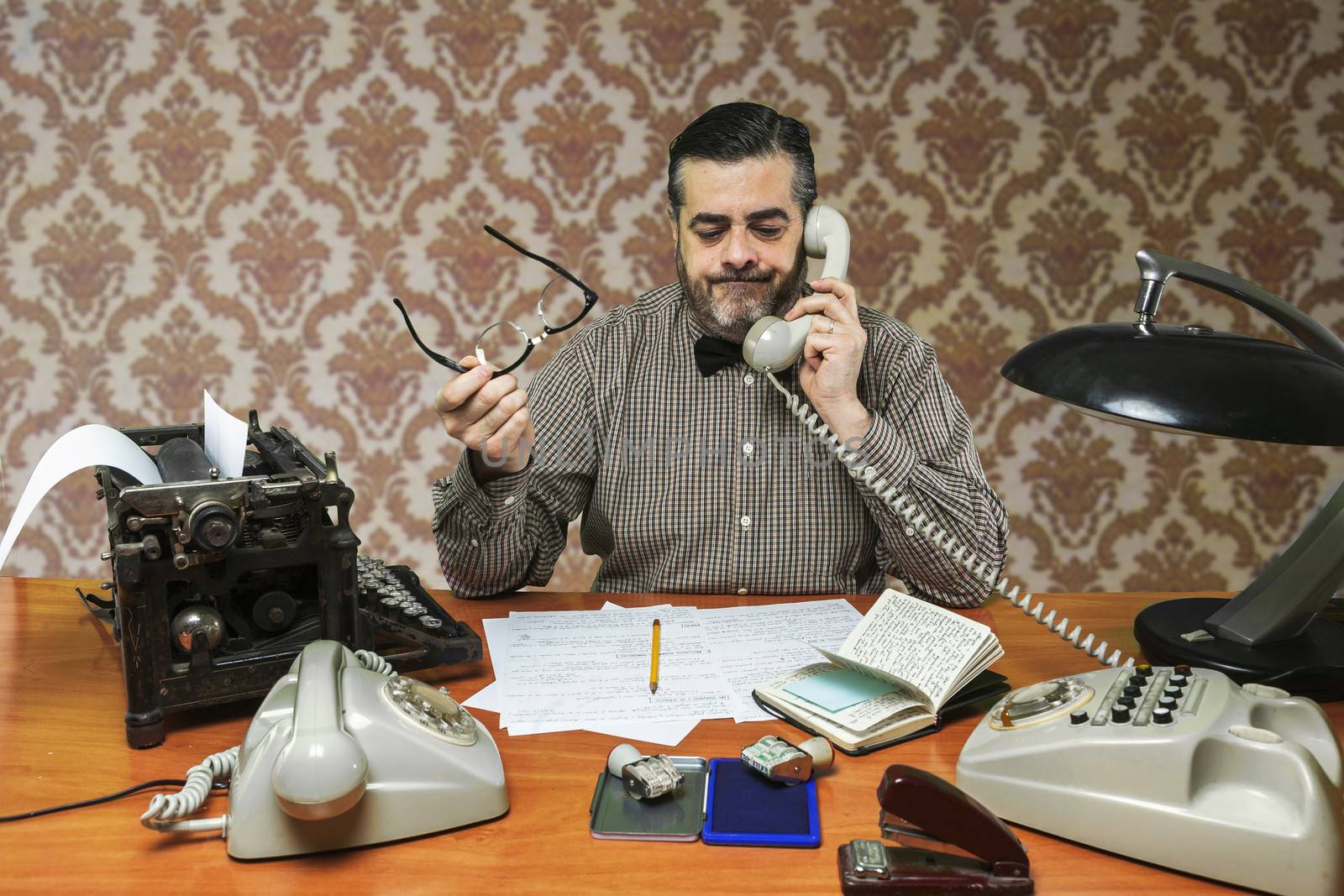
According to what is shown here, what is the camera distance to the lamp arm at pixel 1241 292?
1335mm

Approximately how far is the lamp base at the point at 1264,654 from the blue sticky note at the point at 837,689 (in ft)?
1.25

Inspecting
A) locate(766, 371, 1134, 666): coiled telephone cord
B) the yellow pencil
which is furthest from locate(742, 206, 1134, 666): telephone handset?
the yellow pencil

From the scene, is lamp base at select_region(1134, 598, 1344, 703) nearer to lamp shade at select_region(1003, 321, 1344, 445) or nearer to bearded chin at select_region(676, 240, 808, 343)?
lamp shade at select_region(1003, 321, 1344, 445)

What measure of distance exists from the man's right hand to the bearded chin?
19.1 inches

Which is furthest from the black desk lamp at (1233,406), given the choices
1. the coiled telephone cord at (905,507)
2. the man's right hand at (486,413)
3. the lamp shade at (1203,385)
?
the man's right hand at (486,413)

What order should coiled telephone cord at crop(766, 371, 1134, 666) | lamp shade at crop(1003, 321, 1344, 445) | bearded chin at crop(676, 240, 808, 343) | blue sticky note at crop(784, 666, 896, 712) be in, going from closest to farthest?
lamp shade at crop(1003, 321, 1344, 445), blue sticky note at crop(784, 666, 896, 712), coiled telephone cord at crop(766, 371, 1134, 666), bearded chin at crop(676, 240, 808, 343)

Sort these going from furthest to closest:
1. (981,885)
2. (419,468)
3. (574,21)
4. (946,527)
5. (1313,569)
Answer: (419,468)
(574,21)
(946,527)
(1313,569)
(981,885)

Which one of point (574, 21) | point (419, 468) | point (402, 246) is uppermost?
point (574, 21)

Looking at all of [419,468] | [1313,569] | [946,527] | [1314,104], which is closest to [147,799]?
[946,527]

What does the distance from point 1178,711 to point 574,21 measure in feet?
8.13

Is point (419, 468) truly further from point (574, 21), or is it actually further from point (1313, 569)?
point (1313, 569)

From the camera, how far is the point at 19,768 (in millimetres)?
1139

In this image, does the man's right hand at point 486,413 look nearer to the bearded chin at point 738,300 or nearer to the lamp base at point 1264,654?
the bearded chin at point 738,300

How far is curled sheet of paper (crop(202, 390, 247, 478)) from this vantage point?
1.27 meters
